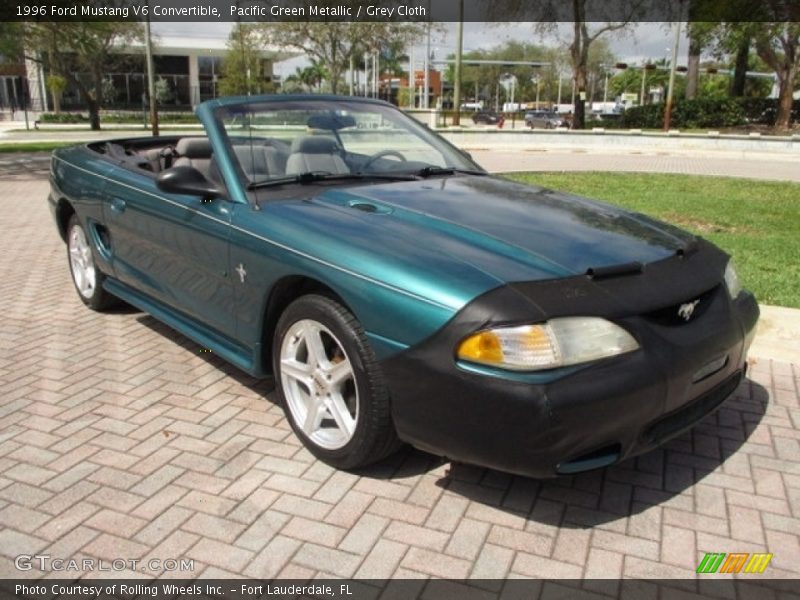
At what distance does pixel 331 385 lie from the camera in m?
2.96

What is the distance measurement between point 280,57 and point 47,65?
20572mm

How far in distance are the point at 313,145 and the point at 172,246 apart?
Result: 0.91m

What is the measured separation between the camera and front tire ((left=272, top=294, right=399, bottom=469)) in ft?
8.92

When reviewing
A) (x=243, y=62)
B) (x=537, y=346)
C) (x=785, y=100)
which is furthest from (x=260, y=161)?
(x=243, y=62)

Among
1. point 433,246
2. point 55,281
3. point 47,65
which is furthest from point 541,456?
point 47,65

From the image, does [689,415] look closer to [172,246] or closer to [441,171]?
[441,171]

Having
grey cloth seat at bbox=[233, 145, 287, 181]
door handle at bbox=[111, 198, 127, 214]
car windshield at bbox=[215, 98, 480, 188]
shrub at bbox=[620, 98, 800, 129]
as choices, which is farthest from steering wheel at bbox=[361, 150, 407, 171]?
shrub at bbox=[620, 98, 800, 129]

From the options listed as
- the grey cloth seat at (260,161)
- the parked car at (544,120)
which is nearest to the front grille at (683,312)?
the grey cloth seat at (260,161)

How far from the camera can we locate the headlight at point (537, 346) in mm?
2363

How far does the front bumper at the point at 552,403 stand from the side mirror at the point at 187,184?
1.41 metres

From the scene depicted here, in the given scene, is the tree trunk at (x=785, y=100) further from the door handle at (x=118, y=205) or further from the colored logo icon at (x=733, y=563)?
the colored logo icon at (x=733, y=563)

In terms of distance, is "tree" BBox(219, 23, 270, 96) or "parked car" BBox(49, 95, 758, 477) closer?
"parked car" BBox(49, 95, 758, 477)

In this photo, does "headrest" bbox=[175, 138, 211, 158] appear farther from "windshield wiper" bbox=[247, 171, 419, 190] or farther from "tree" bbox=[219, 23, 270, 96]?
"tree" bbox=[219, 23, 270, 96]

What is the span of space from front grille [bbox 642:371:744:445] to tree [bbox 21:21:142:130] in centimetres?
2760
